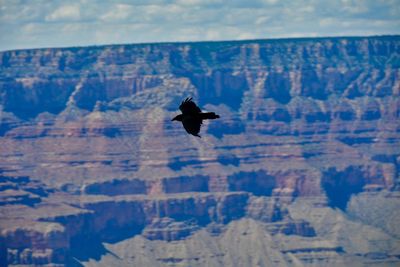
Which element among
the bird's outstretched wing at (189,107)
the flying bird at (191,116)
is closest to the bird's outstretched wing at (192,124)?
the flying bird at (191,116)

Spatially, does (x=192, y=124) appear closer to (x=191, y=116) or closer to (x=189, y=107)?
(x=191, y=116)

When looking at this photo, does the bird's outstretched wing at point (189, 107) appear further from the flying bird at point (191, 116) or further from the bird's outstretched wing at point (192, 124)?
the bird's outstretched wing at point (192, 124)

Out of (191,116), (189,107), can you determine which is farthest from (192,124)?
(189,107)

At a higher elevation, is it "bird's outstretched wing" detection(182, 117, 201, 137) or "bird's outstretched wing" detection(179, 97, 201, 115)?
"bird's outstretched wing" detection(179, 97, 201, 115)

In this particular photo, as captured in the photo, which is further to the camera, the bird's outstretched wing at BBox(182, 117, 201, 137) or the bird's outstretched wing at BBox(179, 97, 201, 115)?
the bird's outstretched wing at BBox(182, 117, 201, 137)

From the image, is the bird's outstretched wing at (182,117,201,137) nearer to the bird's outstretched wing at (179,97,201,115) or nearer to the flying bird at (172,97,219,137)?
the flying bird at (172,97,219,137)

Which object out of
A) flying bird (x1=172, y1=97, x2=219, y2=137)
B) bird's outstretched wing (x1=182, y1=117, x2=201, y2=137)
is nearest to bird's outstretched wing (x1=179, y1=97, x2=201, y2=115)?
flying bird (x1=172, y1=97, x2=219, y2=137)
